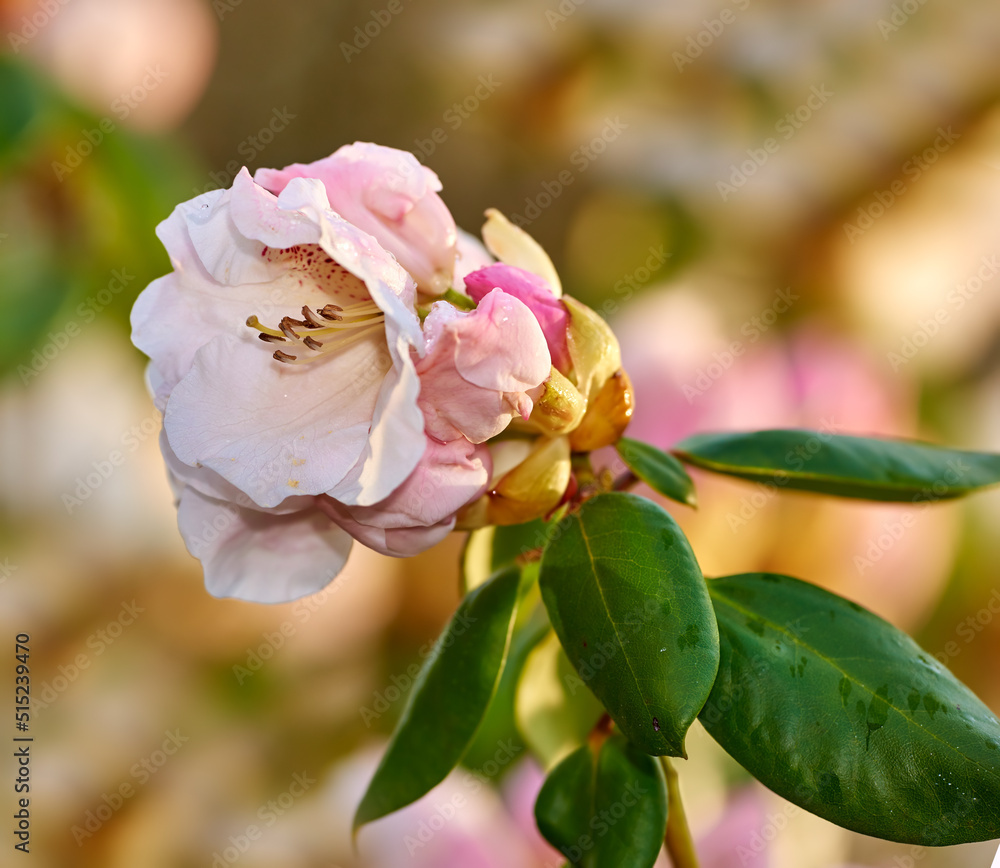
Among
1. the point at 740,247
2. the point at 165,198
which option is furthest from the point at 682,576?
the point at 740,247

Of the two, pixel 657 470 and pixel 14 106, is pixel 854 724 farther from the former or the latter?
pixel 14 106

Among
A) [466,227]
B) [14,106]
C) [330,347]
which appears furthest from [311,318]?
[466,227]

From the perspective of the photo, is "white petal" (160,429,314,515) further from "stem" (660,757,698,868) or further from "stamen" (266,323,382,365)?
"stem" (660,757,698,868)

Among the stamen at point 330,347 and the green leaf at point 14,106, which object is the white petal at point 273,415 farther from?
the green leaf at point 14,106

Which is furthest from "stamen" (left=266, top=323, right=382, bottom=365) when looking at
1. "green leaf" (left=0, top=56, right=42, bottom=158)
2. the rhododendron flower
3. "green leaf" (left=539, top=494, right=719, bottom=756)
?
"green leaf" (left=0, top=56, right=42, bottom=158)

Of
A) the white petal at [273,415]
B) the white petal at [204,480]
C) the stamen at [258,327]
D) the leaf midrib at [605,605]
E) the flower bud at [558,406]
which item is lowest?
the white petal at [204,480]

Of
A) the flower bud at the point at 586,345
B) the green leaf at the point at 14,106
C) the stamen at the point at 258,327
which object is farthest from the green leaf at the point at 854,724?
the green leaf at the point at 14,106
